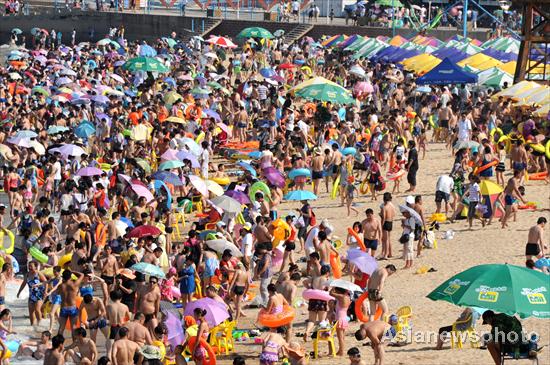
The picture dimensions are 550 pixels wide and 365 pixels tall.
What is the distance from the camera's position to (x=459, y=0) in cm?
5159

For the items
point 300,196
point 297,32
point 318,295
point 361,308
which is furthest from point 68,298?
point 297,32

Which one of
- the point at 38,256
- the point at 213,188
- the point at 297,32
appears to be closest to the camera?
the point at 38,256

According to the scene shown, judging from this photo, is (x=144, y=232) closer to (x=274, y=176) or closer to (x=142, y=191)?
(x=142, y=191)

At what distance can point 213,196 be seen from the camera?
2209 centimetres

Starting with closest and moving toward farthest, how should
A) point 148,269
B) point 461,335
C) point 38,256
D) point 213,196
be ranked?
1. point 461,335
2. point 148,269
3. point 38,256
4. point 213,196

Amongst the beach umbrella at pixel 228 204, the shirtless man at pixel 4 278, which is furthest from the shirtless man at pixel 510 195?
the shirtless man at pixel 4 278

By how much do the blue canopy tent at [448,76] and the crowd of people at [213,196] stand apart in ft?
1.51

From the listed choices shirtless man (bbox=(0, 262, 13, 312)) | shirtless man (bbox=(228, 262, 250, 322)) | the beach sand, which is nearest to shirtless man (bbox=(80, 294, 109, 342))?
the beach sand

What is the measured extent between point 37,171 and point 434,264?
327 inches

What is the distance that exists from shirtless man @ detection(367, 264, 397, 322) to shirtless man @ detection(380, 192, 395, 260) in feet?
11.8

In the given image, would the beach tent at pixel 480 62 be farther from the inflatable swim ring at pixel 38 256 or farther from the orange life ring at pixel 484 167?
the inflatable swim ring at pixel 38 256

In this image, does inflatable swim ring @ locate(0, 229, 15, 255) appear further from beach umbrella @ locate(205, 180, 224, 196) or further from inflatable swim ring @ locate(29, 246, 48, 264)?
beach umbrella @ locate(205, 180, 224, 196)

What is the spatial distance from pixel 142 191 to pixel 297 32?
104 ft

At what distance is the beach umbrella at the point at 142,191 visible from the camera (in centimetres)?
1973
